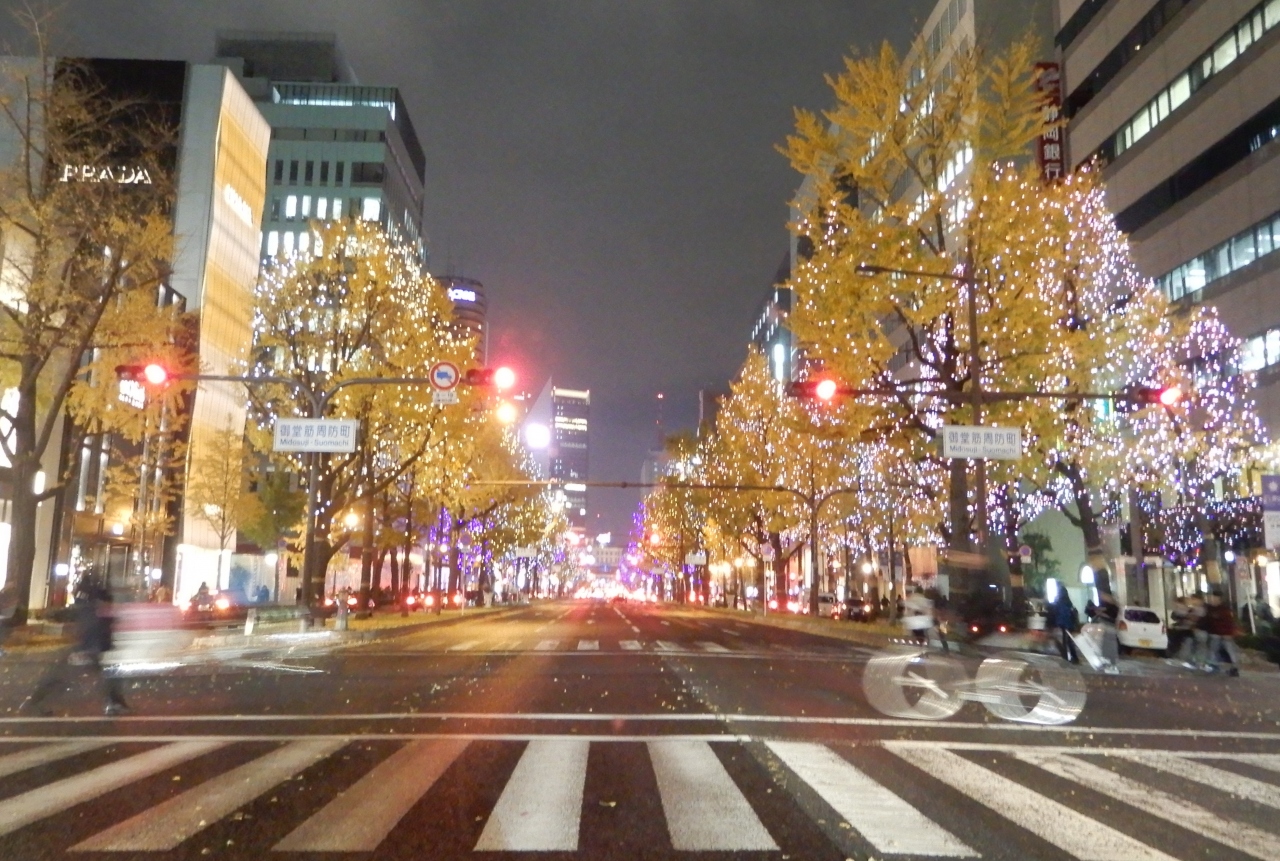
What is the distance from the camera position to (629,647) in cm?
2639

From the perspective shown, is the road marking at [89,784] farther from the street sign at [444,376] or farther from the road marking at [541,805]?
the street sign at [444,376]

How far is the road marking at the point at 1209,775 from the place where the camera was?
8.00 m

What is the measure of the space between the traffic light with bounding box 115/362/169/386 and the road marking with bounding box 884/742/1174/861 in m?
16.2

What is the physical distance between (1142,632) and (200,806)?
26.4 metres

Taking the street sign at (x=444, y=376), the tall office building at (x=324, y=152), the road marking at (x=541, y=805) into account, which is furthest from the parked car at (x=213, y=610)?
the tall office building at (x=324, y=152)

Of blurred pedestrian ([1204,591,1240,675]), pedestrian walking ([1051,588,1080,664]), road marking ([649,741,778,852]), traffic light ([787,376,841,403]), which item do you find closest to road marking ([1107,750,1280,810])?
road marking ([649,741,778,852])

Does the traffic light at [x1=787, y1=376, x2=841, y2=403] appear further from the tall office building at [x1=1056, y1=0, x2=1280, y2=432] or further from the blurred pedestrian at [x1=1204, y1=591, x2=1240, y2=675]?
the tall office building at [x1=1056, y1=0, x2=1280, y2=432]

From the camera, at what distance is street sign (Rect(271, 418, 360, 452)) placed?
923 inches

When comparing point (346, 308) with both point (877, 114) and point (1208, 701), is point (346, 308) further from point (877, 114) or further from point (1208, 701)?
point (1208, 701)

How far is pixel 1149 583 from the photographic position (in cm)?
4434

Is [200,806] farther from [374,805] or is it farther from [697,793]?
[697,793]

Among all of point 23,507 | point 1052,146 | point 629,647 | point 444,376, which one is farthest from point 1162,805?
point 1052,146

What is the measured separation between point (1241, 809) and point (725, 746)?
4.32 metres

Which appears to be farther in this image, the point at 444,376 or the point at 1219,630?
the point at 1219,630
